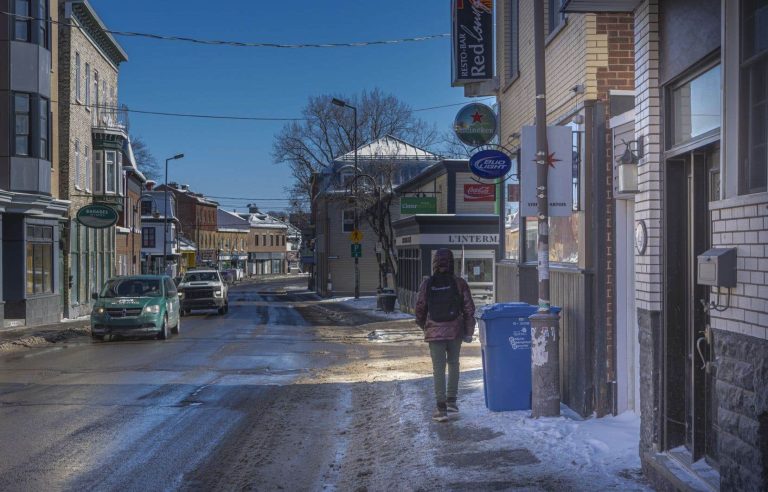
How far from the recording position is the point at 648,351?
6.39m

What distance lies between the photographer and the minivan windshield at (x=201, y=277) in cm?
3462

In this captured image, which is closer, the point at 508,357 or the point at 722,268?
the point at 722,268

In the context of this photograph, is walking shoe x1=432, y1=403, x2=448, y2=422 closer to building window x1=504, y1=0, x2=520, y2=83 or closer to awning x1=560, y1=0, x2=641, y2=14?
awning x1=560, y1=0, x2=641, y2=14

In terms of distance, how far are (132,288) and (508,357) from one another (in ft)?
49.1

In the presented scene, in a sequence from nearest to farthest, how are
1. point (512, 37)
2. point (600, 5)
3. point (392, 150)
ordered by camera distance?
point (600, 5) < point (512, 37) < point (392, 150)

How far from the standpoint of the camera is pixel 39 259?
2800 cm

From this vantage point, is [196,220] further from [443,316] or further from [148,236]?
[443,316]

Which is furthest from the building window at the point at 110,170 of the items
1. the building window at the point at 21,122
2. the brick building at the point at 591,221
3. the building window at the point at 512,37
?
the brick building at the point at 591,221

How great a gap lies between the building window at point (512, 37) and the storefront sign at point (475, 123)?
72cm

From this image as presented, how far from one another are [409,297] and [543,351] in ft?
86.6

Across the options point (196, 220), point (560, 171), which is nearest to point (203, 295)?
point (560, 171)

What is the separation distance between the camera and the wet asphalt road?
7254 mm

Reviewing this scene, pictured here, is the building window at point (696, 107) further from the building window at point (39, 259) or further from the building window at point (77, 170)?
the building window at point (77, 170)

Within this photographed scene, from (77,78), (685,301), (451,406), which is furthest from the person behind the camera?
(77,78)
